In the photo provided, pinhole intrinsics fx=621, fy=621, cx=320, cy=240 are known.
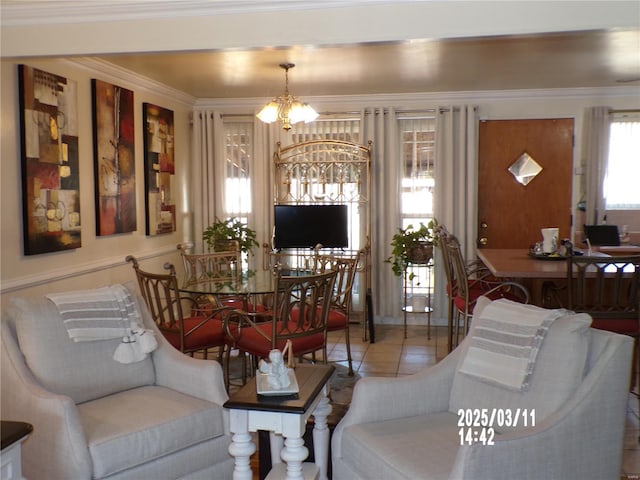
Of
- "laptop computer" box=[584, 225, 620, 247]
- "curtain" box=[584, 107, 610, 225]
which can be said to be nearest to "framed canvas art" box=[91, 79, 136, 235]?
"laptop computer" box=[584, 225, 620, 247]

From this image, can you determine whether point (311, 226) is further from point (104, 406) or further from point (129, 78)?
point (104, 406)

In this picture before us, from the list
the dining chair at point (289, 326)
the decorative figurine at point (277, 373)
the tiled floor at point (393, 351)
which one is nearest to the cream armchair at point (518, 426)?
the decorative figurine at point (277, 373)

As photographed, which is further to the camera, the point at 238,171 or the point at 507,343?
the point at 238,171

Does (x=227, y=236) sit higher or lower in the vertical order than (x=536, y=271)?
higher

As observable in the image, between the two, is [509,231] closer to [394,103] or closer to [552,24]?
[394,103]

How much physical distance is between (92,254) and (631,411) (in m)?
4.01

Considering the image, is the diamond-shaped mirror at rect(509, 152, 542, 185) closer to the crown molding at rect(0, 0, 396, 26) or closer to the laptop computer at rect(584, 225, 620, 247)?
the laptop computer at rect(584, 225, 620, 247)

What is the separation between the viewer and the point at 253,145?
6.86 meters

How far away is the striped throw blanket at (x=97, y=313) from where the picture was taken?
116 inches

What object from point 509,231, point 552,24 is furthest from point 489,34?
point 509,231

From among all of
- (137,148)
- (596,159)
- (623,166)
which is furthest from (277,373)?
(623,166)

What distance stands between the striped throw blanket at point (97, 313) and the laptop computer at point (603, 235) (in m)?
4.64

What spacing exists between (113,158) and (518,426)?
3.92m

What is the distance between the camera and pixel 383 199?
6.64 metres
